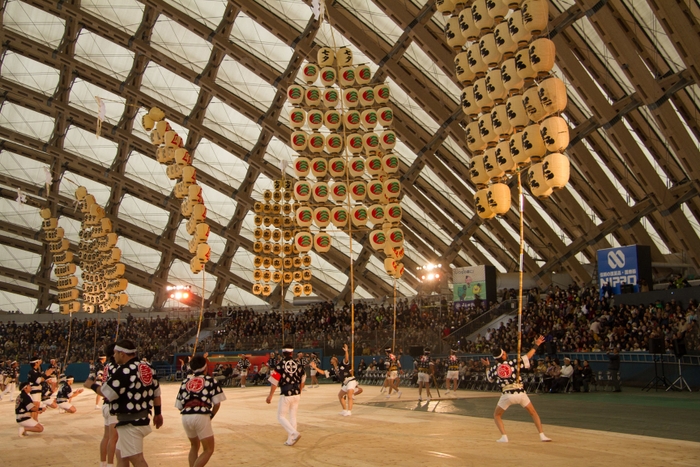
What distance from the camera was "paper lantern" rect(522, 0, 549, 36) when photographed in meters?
16.1

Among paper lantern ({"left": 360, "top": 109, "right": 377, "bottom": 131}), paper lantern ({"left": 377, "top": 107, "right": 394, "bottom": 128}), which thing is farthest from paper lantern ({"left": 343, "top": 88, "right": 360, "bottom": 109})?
paper lantern ({"left": 377, "top": 107, "right": 394, "bottom": 128})

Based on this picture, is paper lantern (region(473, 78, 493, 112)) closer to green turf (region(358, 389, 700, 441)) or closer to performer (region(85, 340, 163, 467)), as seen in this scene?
green turf (region(358, 389, 700, 441))

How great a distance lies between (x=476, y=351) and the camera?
114 ft

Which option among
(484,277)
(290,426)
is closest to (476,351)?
(484,277)

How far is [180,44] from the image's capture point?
4050 centimetres

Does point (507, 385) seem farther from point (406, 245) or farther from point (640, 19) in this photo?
point (406, 245)

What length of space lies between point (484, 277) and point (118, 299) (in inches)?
814

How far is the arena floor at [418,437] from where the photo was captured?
10.7 m

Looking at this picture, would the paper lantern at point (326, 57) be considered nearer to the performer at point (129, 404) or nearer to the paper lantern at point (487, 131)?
the paper lantern at point (487, 131)

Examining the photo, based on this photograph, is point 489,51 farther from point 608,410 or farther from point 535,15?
point 608,410

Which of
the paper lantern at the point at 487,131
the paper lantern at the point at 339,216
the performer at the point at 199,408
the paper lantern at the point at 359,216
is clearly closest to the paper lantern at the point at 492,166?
the paper lantern at the point at 487,131

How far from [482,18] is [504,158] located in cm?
369

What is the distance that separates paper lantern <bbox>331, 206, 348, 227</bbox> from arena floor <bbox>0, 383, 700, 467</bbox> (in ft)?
21.6

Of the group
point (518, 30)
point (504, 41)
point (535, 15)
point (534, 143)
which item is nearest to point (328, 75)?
point (504, 41)
